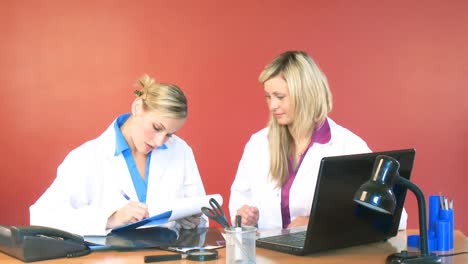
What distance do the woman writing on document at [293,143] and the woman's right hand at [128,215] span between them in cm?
57

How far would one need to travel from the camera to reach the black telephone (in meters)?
1.97

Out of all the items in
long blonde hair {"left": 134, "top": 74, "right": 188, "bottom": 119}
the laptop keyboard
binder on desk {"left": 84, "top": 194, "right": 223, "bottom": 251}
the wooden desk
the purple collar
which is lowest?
the wooden desk

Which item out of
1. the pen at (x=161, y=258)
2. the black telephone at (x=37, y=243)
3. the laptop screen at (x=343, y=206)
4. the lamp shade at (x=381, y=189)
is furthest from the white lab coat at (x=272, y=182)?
the lamp shade at (x=381, y=189)

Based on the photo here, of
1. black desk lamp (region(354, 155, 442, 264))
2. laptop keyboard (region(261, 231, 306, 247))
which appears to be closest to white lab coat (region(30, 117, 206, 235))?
laptop keyboard (region(261, 231, 306, 247))

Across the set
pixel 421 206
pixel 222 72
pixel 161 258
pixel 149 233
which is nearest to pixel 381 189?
pixel 421 206

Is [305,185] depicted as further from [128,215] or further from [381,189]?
[381,189]

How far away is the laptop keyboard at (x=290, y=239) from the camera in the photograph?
2.13 meters

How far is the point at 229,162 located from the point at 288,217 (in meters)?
1.32

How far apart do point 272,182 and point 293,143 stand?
0.21 meters

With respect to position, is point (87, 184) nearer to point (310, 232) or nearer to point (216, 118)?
point (310, 232)

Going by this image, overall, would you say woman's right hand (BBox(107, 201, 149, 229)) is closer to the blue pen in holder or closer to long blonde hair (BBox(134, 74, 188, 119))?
long blonde hair (BBox(134, 74, 188, 119))

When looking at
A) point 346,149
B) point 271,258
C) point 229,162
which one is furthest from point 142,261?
point 229,162

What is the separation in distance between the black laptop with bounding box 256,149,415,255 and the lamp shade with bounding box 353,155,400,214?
0.17 metres

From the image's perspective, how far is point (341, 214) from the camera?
2.02 meters
